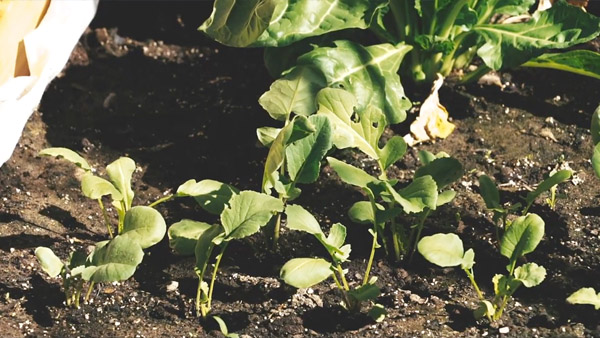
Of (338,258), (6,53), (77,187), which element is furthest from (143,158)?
(338,258)

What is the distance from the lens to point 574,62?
2.89 m

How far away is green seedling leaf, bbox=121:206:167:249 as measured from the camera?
221 cm

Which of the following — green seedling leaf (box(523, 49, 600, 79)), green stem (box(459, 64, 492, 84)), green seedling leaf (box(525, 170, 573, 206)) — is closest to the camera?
green seedling leaf (box(525, 170, 573, 206))

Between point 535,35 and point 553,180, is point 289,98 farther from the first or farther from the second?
point 535,35

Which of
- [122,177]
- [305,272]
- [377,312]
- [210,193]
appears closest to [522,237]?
[377,312]

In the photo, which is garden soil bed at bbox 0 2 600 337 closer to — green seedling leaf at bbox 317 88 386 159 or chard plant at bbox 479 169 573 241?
chard plant at bbox 479 169 573 241

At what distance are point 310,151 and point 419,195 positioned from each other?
0.93ft

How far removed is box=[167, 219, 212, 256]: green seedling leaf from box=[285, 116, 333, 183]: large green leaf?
0.26m

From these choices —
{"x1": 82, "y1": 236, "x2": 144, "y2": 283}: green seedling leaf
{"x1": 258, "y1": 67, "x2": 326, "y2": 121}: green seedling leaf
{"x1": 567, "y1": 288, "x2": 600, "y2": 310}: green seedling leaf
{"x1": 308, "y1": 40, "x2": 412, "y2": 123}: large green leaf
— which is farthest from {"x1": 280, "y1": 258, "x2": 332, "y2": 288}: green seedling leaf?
{"x1": 308, "y1": 40, "x2": 412, "y2": 123}: large green leaf

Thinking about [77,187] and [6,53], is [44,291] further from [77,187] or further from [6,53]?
[6,53]

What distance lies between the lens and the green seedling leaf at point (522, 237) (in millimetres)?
2215

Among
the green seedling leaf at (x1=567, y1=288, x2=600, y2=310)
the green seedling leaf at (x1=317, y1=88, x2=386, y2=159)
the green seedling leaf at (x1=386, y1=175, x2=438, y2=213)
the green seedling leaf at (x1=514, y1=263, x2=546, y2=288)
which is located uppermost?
the green seedling leaf at (x1=317, y1=88, x2=386, y2=159)

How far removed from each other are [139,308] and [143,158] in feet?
2.28

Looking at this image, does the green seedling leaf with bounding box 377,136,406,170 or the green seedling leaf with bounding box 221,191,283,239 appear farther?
the green seedling leaf with bounding box 377,136,406,170
